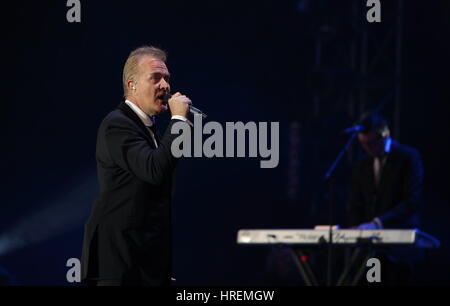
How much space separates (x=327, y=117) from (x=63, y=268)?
311 centimetres

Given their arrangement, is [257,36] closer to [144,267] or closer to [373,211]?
[373,211]

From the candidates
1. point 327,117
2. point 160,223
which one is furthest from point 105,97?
point 160,223

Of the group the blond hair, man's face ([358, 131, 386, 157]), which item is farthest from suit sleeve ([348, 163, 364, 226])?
the blond hair

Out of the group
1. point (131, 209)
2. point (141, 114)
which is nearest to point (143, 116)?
point (141, 114)

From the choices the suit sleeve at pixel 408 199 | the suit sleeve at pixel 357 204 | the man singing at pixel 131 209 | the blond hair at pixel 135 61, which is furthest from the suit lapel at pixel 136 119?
the suit sleeve at pixel 357 204

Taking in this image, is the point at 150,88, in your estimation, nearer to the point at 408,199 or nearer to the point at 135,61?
the point at 135,61

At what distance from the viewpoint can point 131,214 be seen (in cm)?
254

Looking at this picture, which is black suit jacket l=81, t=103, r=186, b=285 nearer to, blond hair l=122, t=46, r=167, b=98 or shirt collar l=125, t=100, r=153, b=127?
shirt collar l=125, t=100, r=153, b=127

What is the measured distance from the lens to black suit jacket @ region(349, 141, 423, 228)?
5129 millimetres

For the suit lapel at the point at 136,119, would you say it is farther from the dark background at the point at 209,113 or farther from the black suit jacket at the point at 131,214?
the dark background at the point at 209,113

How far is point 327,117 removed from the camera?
23.7ft

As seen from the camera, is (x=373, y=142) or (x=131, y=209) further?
(x=373, y=142)

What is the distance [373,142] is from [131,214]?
318 cm

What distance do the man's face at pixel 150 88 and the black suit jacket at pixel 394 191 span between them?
2756mm
